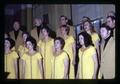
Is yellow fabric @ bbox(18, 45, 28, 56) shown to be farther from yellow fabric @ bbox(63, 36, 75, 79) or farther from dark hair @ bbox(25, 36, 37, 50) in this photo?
yellow fabric @ bbox(63, 36, 75, 79)

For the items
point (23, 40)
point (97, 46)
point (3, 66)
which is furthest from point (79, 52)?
point (3, 66)

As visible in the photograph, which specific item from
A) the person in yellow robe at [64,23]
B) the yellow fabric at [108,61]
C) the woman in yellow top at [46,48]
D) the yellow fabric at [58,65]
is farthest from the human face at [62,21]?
the yellow fabric at [108,61]

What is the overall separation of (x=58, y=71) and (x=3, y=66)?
42cm

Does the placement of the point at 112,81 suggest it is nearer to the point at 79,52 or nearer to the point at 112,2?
the point at 79,52

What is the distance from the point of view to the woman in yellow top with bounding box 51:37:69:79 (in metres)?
2.00

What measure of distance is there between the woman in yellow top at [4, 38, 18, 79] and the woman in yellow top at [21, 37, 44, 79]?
2.4 inches

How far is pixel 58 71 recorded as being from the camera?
6.60 ft

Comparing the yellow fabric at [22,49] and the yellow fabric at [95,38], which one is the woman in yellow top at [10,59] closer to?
the yellow fabric at [22,49]

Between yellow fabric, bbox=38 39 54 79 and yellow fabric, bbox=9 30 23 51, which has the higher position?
yellow fabric, bbox=9 30 23 51

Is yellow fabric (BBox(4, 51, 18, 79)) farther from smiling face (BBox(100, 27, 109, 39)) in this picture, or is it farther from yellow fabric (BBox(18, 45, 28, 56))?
smiling face (BBox(100, 27, 109, 39))

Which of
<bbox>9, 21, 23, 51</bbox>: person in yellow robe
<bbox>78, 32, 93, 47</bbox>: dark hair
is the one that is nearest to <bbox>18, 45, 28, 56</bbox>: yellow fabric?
<bbox>9, 21, 23, 51</bbox>: person in yellow robe

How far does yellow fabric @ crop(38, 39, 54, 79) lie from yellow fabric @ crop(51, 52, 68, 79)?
0.03 meters

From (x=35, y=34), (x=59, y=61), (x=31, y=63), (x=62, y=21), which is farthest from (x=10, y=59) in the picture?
(x=62, y=21)

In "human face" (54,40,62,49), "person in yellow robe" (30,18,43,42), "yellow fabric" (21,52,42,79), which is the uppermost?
"person in yellow robe" (30,18,43,42)
